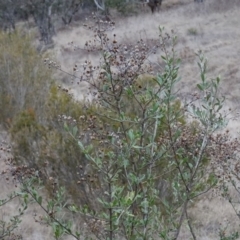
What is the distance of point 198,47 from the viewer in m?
16.9

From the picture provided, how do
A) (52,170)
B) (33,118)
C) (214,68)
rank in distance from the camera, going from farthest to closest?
(214,68)
(33,118)
(52,170)

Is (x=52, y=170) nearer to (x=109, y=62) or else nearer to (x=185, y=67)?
(x=109, y=62)

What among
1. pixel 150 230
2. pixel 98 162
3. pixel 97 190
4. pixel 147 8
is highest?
pixel 98 162

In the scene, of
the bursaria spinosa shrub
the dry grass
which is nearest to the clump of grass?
the dry grass

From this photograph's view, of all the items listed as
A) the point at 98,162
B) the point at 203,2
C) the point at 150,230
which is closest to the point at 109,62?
the point at 98,162

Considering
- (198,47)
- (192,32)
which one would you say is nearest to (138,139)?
(198,47)

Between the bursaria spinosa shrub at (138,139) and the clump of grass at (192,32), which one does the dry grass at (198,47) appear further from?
the bursaria spinosa shrub at (138,139)

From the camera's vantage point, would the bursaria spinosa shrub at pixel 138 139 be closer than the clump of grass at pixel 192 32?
Yes

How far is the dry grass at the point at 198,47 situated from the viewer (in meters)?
5.92

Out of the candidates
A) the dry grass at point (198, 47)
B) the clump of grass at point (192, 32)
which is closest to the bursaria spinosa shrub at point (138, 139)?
the dry grass at point (198, 47)

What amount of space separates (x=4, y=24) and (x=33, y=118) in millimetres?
19737

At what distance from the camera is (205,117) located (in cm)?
248

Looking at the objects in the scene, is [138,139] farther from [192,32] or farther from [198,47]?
[192,32]

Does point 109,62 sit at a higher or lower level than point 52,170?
higher
